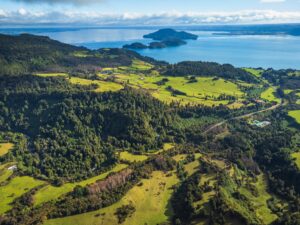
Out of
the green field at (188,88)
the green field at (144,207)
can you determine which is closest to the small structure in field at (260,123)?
the green field at (188,88)

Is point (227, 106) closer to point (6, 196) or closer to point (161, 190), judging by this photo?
point (161, 190)

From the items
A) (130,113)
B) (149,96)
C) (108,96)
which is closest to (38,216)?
(130,113)

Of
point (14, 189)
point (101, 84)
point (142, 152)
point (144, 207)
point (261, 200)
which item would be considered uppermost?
point (101, 84)

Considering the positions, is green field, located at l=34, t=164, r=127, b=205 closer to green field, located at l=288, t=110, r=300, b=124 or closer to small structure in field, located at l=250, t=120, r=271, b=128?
small structure in field, located at l=250, t=120, r=271, b=128

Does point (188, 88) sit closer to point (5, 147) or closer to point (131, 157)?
point (131, 157)

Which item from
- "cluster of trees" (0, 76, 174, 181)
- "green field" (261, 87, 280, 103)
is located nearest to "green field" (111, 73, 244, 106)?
"green field" (261, 87, 280, 103)

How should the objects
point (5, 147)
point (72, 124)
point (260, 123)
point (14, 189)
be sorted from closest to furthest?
point (14, 189), point (5, 147), point (72, 124), point (260, 123)

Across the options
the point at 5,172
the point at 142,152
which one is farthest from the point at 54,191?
the point at 142,152

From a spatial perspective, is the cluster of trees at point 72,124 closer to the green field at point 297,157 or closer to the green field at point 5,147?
the green field at point 5,147

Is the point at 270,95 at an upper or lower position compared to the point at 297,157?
upper
